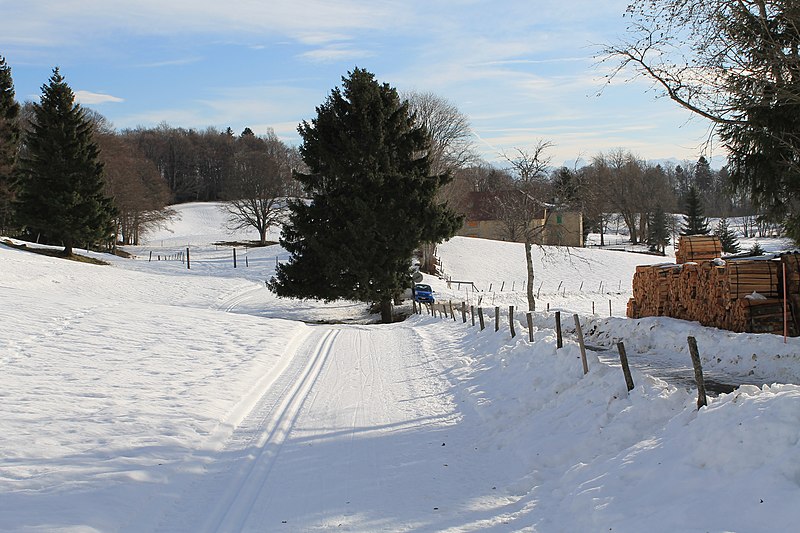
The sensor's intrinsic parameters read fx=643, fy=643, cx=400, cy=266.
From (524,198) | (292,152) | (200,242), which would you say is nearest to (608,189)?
(292,152)

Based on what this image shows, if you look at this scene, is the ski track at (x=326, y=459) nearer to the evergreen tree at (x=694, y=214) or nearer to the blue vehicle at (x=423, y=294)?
the blue vehicle at (x=423, y=294)

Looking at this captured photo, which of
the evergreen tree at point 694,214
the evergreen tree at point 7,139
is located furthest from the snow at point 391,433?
the evergreen tree at point 694,214

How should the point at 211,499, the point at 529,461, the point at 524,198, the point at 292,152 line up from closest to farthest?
the point at 211,499, the point at 529,461, the point at 524,198, the point at 292,152

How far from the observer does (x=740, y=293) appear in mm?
16672

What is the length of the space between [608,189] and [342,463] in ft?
331

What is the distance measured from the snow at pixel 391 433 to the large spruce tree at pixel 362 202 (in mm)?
11364

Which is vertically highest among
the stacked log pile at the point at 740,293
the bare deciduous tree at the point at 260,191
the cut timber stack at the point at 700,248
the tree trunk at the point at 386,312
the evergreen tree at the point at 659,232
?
the bare deciduous tree at the point at 260,191

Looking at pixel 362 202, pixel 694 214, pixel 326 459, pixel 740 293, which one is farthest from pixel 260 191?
pixel 326 459

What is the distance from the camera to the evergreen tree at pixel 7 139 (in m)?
46.3

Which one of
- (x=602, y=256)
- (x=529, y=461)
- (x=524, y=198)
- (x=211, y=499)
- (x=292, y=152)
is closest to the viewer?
(x=211, y=499)

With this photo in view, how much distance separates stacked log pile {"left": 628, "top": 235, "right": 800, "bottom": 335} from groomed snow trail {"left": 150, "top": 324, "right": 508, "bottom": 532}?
861 cm

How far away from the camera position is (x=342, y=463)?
7.85m

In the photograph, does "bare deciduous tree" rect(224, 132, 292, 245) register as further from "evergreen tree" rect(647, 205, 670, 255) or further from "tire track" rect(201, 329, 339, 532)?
"tire track" rect(201, 329, 339, 532)

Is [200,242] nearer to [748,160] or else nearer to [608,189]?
[608,189]
